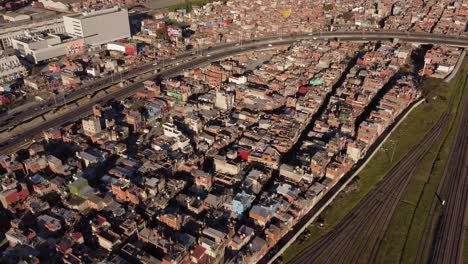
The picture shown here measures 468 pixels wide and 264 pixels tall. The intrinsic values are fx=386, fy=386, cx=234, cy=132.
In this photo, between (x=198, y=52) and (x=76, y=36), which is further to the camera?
(x=76, y=36)

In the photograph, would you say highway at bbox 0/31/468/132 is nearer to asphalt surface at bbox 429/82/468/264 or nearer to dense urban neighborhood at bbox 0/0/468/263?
dense urban neighborhood at bbox 0/0/468/263

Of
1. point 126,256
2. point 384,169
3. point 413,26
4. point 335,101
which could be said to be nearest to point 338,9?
point 413,26

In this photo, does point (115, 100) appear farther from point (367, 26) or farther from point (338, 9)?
point (338, 9)

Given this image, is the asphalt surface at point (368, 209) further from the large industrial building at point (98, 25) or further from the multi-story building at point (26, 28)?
the multi-story building at point (26, 28)

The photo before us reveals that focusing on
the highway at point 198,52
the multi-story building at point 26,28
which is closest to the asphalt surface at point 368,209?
the highway at point 198,52

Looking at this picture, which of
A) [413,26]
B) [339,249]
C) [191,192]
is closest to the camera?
[339,249]

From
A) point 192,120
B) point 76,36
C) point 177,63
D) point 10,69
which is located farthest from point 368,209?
point 76,36

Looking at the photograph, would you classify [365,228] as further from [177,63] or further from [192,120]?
[177,63]
